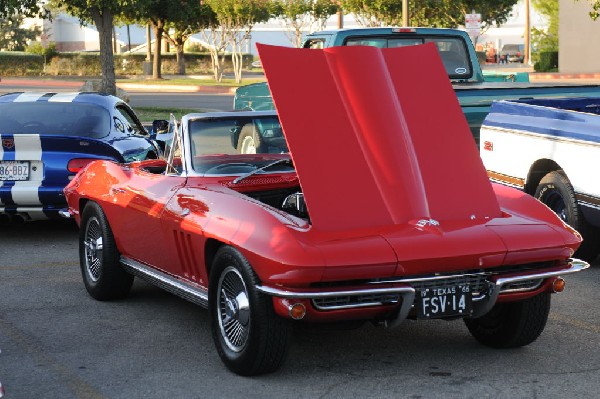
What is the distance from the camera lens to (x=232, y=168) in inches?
301

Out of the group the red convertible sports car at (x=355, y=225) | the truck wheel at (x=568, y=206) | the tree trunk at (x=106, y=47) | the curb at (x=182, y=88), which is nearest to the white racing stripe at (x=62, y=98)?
the red convertible sports car at (x=355, y=225)

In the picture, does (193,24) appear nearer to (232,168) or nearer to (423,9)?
(423,9)

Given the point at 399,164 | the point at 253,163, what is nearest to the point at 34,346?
the point at 253,163

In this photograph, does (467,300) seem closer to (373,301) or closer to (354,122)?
(373,301)

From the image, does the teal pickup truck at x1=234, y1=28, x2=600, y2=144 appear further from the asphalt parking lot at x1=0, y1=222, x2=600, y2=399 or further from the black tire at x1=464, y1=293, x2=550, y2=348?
the black tire at x1=464, y1=293, x2=550, y2=348

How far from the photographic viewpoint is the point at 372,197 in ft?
21.0

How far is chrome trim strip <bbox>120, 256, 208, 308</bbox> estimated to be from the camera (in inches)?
269

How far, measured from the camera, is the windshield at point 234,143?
7.66 m

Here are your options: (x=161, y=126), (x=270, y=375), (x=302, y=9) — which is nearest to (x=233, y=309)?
(x=270, y=375)

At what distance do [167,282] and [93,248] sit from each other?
4.48 ft

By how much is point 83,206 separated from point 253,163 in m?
1.72

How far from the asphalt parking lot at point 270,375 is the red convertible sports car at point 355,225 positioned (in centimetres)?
21

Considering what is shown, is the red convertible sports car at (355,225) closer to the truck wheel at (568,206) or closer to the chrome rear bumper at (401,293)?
the chrome rear bumper at (401,293)

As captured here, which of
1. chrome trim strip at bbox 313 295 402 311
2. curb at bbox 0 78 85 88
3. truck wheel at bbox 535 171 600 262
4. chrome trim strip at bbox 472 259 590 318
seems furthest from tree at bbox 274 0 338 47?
chrome trim strip at bbox 313 295 402 311
